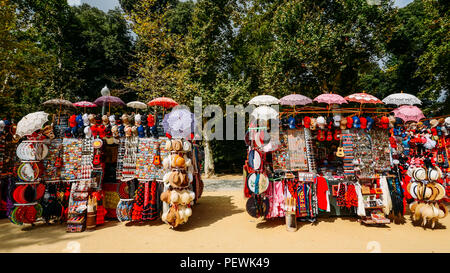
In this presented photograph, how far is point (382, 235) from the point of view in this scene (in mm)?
4613

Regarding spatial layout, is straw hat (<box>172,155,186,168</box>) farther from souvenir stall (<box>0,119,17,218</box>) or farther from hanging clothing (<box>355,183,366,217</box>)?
souvenir stall (<box>0,119,17,218</box>)

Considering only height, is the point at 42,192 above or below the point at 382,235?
above

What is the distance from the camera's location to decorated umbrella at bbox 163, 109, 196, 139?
5043 millimetres

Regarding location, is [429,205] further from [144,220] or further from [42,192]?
[42,192]

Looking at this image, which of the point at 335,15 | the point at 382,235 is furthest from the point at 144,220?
the point at 335,15

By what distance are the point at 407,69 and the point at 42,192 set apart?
19624 mm

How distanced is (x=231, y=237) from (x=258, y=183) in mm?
1179

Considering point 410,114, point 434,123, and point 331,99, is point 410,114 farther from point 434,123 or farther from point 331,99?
point 331,99

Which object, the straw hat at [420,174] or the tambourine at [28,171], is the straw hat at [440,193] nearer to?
the straw hat at [420,174]

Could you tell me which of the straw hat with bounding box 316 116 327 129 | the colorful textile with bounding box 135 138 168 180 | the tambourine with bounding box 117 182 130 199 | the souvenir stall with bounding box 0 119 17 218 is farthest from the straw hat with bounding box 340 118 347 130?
the souvenir stall with bounding box 0 119 17 218

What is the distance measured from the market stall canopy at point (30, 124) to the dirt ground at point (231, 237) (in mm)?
2070

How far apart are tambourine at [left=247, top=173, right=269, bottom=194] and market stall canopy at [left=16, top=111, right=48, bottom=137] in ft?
14.9

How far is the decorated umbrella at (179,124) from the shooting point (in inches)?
199

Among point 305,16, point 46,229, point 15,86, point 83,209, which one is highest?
point 305,16
